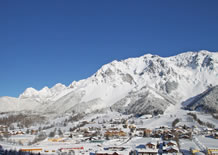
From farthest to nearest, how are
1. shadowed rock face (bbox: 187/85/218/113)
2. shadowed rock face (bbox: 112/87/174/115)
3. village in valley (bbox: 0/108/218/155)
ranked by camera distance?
shadowed rock face (bbox: 112/87/174/115) → shadowed rock face (bbox: 187/85/218/113) → village in valley (bbox: 0/108/218/155)

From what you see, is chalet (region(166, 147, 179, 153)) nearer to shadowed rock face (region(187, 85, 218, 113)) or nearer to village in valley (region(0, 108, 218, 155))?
village in valley (region(0, 108, 218, 155))

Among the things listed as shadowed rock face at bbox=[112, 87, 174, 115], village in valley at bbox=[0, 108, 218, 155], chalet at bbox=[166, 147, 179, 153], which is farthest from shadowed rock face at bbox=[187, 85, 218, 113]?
chalet at bbox=[166, 147, 179, 153]

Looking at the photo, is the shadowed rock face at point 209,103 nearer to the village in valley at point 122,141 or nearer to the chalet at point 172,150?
the village in valley at point 122,141

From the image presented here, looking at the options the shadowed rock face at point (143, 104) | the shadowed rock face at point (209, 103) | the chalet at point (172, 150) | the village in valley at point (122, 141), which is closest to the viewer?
→ the chalet at point (172, 150)

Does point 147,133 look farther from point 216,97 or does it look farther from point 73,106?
point 73,106

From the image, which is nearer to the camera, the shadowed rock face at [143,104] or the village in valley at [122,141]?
the village in valley at [122,141]

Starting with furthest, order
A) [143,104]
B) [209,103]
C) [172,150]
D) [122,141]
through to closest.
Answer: [143,104]
[209,103]
[122,141]
[172,150]

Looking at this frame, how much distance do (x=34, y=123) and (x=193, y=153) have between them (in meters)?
105

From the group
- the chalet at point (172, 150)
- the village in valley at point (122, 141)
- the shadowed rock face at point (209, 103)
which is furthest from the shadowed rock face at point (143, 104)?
the chalet at point (172, 150)

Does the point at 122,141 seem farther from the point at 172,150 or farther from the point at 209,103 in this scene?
the point at 209,103

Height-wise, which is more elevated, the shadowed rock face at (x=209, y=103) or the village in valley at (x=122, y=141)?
the shadowed rock face at (x=209, y=103)

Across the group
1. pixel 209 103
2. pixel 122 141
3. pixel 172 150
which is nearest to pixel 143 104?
pixel 209 103

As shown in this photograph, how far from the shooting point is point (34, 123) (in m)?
129

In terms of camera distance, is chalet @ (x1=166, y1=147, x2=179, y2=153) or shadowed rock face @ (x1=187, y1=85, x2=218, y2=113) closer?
chalet @ (x1=166, y1=147, x2=179, y2=153)
